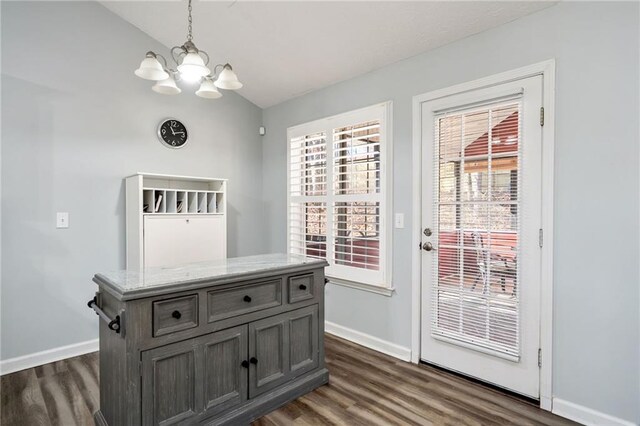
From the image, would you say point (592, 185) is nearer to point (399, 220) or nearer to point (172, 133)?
point (399, 220)

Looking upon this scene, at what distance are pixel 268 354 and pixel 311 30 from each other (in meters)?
2.48

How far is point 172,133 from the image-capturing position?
3537mm

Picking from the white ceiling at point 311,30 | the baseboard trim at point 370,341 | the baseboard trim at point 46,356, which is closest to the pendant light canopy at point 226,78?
the white ceiling at point 311,30

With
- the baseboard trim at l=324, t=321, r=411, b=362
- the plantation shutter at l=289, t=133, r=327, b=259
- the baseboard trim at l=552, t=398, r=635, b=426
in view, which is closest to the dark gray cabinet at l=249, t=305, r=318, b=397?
the baseboard trim at l=324, t=321, r=411, b=362

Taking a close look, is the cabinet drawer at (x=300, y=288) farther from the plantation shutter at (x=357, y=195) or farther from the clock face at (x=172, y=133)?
the clock face at (x=172, y=133)

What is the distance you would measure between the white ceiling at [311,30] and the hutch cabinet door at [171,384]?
8.04 feet

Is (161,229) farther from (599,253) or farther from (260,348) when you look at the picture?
(599,253)

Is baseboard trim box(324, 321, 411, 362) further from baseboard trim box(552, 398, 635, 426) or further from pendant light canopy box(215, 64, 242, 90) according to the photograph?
pendant light canopy box(215, 64, 242, 90)

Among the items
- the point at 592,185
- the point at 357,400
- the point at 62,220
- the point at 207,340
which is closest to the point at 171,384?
the point at 207,340

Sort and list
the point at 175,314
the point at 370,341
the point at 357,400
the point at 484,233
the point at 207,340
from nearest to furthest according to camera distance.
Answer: the point at 175,314 → the point at 207,340 → the point at 357,400 → the point at 484,233 → the point at 370,341

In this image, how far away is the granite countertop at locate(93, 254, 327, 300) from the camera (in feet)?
5.19

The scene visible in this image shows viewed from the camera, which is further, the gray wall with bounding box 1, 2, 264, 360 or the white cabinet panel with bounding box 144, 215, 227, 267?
the white cabinet panel with bounding box 144, 215, 227, 267

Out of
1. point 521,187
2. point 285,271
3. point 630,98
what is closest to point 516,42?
point 630,98

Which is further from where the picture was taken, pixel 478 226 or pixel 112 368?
pixel 478 226
